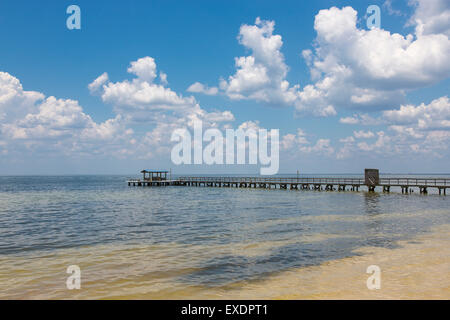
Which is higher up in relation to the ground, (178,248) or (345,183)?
(345,183)

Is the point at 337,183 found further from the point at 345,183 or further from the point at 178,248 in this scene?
the point at 178,248

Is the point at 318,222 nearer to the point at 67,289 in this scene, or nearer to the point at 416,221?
the point at 416,221

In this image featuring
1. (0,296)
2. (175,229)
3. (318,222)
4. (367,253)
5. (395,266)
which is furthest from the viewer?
(318,222)

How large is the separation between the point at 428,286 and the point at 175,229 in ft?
43.0
